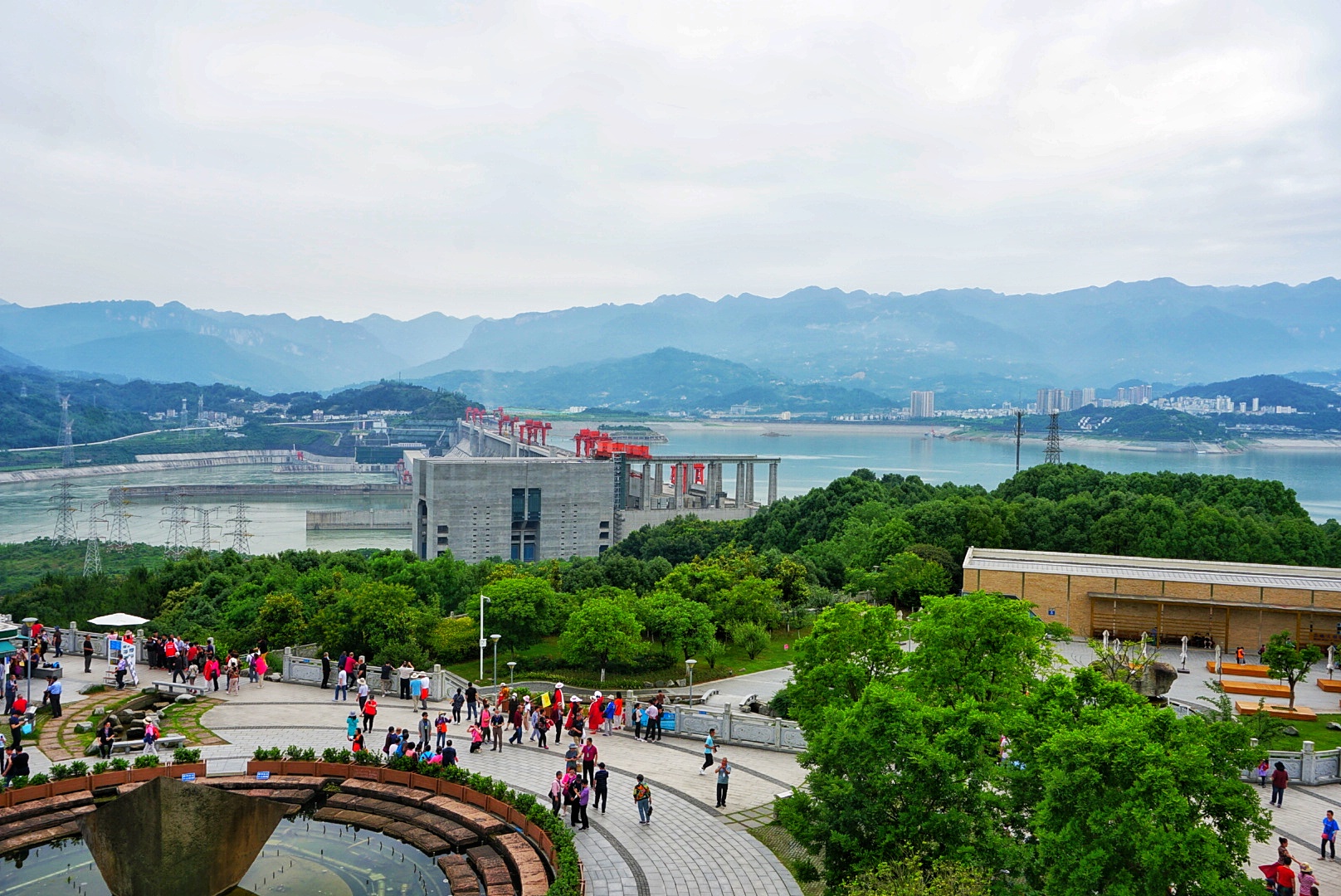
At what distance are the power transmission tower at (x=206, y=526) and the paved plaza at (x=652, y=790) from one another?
2355 inches

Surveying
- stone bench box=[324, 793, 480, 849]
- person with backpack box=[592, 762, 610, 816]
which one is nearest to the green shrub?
person with backpack box=[592, 762, 610, 816]

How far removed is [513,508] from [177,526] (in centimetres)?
3927

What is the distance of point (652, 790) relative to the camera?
16.1 m

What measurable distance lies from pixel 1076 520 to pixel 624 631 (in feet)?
83.6

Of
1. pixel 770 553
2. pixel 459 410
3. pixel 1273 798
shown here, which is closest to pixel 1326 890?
pixel 1273 798

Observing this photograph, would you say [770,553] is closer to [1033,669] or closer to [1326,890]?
[1033,669]

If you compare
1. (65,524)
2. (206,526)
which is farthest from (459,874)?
(65,524)

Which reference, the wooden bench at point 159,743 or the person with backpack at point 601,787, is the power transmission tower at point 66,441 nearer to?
the wooden bench at point 159,743

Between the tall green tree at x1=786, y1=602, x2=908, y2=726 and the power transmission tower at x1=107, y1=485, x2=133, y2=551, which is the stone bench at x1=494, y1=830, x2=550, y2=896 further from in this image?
the power transmission tower at x1=107, y1=485, x2=133, y2=551

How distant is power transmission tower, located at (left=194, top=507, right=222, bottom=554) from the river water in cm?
94

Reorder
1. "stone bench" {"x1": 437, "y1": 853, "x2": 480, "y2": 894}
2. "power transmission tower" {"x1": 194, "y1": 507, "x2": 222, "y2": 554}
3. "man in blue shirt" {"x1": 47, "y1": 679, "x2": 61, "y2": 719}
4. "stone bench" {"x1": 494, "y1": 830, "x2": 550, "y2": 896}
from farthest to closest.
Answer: "power transmission tower" {"x1": 194, "y1": 507, "x2": 222, "y2": 554}
"man in blue shirt" {"x1": 47, "y1": 679, "x2": 61, "y2": 719}
"stone bench" {"x1": 437, "y1": 853, "x2": 480, "y2": 894}
"stone bench" {"x1": 494, "y1": 830, "x2": 550, "y2": 896}

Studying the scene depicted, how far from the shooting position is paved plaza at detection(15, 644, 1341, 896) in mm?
12781

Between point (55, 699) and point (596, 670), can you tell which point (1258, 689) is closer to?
point (596, 670)

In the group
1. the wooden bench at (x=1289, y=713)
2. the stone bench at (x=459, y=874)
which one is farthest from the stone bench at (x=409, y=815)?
the wooden bench at (x=1289, y=713)
